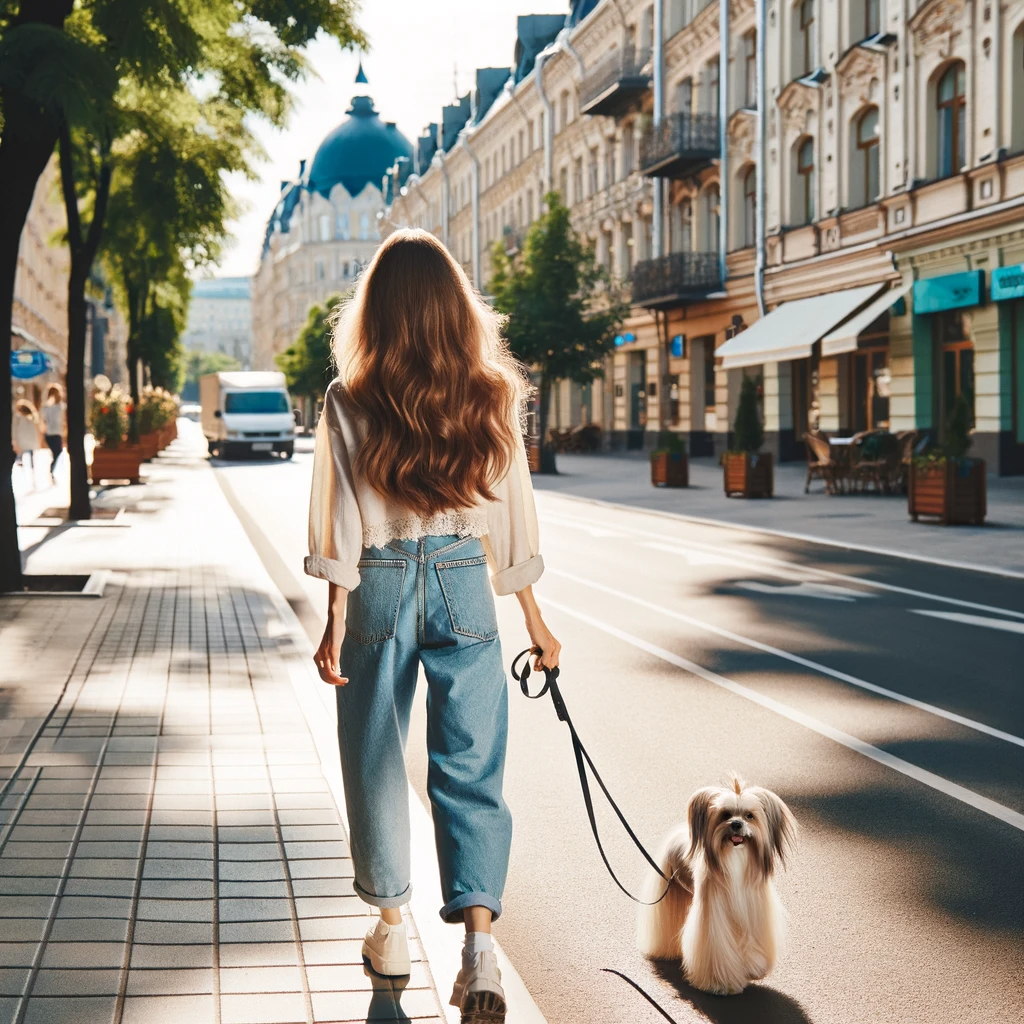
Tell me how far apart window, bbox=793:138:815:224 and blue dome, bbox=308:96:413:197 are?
10369 centimetres

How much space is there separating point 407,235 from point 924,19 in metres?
25.3

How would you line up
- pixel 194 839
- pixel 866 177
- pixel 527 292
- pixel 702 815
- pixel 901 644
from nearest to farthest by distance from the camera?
pixel 702 815 → pixel 194 839 → pixel 901 644 → pixel 866 177 → pixel 527 292

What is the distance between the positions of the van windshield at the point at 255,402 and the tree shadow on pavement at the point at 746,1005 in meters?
45.6

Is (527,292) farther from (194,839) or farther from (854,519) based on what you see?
(194,839)

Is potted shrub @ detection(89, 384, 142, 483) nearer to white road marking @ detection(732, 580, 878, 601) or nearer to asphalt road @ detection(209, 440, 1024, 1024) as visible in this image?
asphalt road @ detection(209, 440, 1024, 1024)

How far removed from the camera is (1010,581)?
12266mm

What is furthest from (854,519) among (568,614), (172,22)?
(172,22)

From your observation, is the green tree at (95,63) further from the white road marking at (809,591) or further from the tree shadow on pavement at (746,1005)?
the tree shadow on pavement at (746,1005)

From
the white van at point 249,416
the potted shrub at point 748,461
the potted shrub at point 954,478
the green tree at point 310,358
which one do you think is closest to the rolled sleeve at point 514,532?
the potted shrub at point 954,478

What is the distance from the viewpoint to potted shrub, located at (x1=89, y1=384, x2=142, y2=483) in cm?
2778

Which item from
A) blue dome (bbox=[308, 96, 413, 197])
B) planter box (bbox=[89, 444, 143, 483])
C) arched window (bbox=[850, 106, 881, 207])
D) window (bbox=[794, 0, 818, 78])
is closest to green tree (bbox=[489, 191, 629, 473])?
window (bbox=[794, 0, 818, 78])

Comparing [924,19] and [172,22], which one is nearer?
[172,22]

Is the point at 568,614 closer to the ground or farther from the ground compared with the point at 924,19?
closer to the ground

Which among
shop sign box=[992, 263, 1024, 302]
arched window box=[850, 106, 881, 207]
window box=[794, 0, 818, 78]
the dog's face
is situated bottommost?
the dog's face
